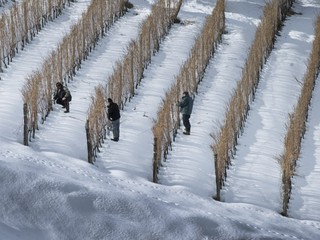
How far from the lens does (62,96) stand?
929 cm

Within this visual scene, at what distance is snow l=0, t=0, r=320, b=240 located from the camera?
22.7 ft

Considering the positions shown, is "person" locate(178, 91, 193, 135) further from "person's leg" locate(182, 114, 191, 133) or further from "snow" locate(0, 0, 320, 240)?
"snow" locate(0, 0, 320, 240)

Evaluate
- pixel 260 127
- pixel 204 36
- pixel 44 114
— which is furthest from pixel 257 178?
pixel 204 36

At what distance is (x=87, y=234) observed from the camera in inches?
267

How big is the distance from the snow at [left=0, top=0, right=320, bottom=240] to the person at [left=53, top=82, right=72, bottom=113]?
115mm

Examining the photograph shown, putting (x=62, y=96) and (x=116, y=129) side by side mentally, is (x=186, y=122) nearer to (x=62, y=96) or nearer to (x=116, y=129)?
(x=116, y=129)

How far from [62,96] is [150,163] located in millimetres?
1733

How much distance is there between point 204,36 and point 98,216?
5.06 m

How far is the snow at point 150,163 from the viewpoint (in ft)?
22.7

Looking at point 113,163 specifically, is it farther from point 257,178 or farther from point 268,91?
point 268,91

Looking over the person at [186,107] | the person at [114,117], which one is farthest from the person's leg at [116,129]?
the person at [186,107]

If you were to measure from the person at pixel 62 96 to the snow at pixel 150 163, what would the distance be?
11 cm

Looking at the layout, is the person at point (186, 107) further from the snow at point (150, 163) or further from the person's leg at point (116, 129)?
the person's leg at point (116, 129)

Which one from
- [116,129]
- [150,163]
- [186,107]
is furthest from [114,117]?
[186,107]
